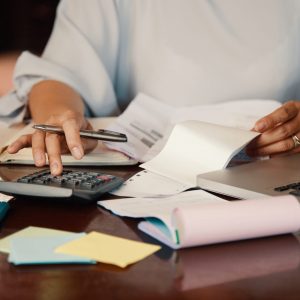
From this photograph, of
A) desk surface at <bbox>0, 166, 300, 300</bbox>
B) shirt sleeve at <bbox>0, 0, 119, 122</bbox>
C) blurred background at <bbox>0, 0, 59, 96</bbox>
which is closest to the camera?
desk surface at <bbox>0, 166, 300, 300</bbox>

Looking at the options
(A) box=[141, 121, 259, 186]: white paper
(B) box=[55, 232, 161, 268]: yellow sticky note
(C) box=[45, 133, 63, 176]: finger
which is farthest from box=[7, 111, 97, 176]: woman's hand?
(B) box=[55, 232, 161, 268]: yellow sticky note

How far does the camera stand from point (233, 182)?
0.81 metres

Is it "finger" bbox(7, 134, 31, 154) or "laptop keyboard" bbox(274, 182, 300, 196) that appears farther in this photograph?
"finger" bbox(7, 134, 31, 154)

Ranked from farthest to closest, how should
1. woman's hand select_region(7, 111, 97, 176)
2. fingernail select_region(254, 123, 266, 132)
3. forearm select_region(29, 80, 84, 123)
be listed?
forearm select_region(29, 80, 84, 123) → fingernail select_region(254, 123, 266, 132) → woman's hand select_region(7, 111, 97, 176)

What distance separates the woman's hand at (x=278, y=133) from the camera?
39.3 inches

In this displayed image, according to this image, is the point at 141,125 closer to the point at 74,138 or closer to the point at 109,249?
the point at 74,138

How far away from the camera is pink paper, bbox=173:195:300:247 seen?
0.60 m

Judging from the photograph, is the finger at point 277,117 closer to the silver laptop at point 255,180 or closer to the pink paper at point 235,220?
the silver laptop at point 255,180

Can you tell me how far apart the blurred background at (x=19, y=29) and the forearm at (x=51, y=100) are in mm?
639

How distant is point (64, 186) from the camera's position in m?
0.76

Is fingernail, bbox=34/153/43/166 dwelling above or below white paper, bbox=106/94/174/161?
above

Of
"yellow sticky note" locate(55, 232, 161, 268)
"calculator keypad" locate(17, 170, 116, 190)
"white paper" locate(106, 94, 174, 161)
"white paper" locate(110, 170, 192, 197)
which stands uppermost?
"yellow sticky note" locate(55, 232, 161, 268)

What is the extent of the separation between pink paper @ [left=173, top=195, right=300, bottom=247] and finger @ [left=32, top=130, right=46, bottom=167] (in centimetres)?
38

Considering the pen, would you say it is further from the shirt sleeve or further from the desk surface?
the shirt sleeve
